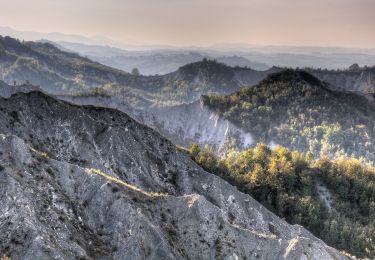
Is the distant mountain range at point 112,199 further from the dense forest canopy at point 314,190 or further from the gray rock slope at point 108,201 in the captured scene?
the dense forest canopy at point 314,190

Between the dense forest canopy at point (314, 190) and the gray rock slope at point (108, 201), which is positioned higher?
the gray rock slope at point (108, 201)

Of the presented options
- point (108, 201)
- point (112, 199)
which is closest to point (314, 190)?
point (112, 199)

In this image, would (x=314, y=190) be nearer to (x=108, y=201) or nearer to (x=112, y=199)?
(x=112, y=199)

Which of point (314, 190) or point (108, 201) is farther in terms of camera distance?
point (314, 190)

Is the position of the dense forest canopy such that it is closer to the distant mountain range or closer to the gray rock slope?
the distant mountain range

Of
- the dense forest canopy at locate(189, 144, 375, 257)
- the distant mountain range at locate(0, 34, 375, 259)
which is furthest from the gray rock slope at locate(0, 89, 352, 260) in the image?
the dense forest canopy at locate(189, 144, 375, 257)

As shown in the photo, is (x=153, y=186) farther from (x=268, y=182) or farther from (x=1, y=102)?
(x=268, y=182)

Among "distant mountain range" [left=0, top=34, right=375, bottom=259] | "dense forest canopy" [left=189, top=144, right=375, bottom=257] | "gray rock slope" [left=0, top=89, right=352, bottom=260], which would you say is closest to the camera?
"gray rock slope" [left=0, top=89, right=352, bottom=260]

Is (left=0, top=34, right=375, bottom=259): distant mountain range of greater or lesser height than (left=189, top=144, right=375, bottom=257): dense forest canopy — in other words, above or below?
above

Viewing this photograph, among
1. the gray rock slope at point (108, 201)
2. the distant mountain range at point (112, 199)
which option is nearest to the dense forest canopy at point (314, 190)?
the distant mountain range at point (112, 199)
